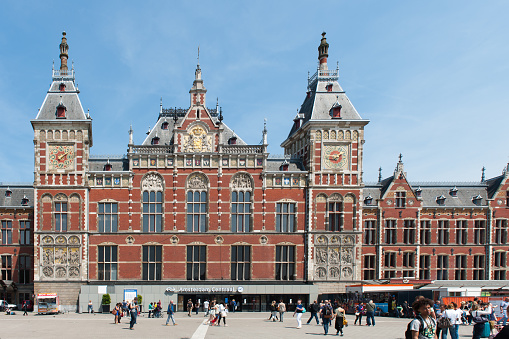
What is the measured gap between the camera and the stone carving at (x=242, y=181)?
50438 millimetres

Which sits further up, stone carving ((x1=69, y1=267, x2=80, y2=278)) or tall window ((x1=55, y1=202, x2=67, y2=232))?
tall window ((x1=55, y1=202, x2=67, y2=232))

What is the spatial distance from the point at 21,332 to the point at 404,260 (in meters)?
39.0

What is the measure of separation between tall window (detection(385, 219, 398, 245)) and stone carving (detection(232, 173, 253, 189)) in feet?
51.8

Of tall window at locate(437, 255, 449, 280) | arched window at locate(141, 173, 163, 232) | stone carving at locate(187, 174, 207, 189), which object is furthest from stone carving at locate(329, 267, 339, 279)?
arched window at locate(141, 173, 163, 232)

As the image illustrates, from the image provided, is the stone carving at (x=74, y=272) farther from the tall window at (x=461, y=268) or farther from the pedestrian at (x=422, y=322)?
the pedestrian at (x=422, y=322)

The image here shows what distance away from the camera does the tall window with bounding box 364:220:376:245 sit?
182ft

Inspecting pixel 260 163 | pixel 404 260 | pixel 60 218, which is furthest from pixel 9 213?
pixel 404 260

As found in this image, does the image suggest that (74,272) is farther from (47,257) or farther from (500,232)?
(500,232)

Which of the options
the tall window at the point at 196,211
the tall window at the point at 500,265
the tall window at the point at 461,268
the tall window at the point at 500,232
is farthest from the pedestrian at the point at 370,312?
the tall window at the point at 500,232

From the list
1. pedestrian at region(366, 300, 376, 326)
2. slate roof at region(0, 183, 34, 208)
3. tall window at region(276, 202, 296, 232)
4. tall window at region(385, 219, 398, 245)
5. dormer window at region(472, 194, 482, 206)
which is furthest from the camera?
dormer window at region(472, 194, 482, 206)

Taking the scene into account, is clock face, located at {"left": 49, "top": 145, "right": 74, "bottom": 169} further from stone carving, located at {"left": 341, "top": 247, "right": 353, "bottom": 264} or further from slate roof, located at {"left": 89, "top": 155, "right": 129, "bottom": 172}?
stone carving, located at {"left": 341, "top": 247, "right": 353, "bottom": 264}

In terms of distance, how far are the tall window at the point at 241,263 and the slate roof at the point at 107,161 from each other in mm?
13022

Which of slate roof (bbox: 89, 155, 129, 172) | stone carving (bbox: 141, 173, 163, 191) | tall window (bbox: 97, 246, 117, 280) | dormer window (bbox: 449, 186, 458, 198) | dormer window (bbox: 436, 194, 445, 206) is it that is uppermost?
slate roof (bbox: 89, 155, 129, 172)

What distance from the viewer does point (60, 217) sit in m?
48.5
